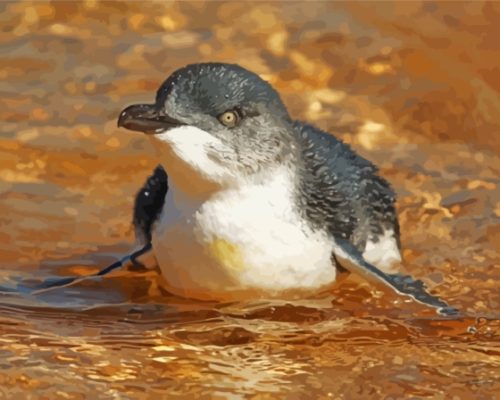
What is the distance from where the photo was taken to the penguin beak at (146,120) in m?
4.97

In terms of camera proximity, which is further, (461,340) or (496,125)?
(496,125)

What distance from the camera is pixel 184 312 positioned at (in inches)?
219

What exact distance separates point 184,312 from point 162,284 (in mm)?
233

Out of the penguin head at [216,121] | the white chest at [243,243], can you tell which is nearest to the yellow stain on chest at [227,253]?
the white chest at [243,243]

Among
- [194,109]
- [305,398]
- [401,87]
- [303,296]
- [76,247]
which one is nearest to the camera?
[305,398]

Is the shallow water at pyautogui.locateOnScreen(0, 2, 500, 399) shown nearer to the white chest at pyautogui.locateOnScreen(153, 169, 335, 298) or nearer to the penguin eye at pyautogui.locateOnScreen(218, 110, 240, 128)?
the white chest at pyautogui.locateOnScreen(153, 169, 335, 298)

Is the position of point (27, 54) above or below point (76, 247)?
above

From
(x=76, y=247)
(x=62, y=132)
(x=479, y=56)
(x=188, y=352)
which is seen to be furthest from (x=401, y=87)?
(x=188, y=352)

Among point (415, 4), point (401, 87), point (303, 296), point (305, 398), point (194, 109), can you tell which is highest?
point (415, 4)

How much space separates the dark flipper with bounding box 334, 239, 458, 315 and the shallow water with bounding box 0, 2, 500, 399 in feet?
0.18

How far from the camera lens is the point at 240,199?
17.2 feet

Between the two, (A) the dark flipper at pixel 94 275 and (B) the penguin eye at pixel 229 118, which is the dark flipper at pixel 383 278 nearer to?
(B) the penguin eye at pixel 229 118

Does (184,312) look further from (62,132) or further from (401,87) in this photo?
(401,87)

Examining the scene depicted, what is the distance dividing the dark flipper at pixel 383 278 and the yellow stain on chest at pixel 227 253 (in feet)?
1.36
